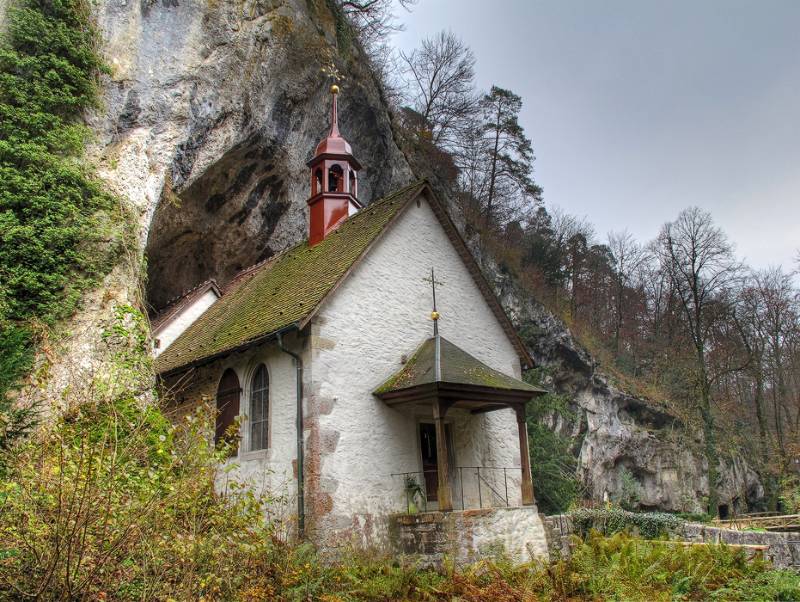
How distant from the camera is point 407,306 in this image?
12883 mm

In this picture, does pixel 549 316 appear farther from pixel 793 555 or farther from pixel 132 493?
pixel 132 493

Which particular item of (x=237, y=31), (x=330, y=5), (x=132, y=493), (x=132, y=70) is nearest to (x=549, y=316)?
(x=330, y=5)

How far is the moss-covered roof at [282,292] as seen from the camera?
12.0m

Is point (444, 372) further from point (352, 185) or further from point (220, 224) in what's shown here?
point (220, 224)

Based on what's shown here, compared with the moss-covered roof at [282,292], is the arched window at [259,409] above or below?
below

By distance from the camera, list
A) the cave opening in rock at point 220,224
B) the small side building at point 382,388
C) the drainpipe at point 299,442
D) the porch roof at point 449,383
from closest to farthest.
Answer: the drainpipe at point 299,442
the small side building at point 382,388
the porch roof at point 449,383
the cave opening in rock at point 220,224

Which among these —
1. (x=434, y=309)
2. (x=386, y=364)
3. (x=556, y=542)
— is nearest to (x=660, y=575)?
(x=556, y=542)

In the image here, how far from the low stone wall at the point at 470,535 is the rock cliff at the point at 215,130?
590cm

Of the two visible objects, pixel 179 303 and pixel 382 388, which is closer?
pixel 382 388

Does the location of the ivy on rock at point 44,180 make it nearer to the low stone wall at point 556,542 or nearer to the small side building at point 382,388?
the small side building at point 382,388

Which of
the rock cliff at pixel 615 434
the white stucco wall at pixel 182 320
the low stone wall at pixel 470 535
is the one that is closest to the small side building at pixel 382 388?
the low stone wall at pixel 470 535

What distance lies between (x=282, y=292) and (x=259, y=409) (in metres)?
2.60

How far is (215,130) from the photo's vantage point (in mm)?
15125

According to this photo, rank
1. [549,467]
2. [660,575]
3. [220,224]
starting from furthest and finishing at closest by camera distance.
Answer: [549,467] → [220,224] → [660,575]
